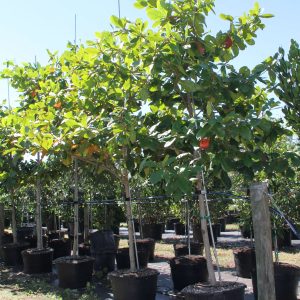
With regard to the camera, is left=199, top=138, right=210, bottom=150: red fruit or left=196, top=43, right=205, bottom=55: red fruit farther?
left=196, top=43, right=205, bottom=55: red fruit

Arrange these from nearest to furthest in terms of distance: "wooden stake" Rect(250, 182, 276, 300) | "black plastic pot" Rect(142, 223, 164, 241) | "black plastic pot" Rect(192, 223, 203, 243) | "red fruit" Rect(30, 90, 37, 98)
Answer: "wooden stake" Rect(250, 182, 276, 300) < "red fruit" Rect(30, 90, 37, 98) < "black plastic pot" Rect(192, 223, 203, 243) < "black plastic pot" Rect(142, 223, 164, 241)

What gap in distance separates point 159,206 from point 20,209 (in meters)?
5.02

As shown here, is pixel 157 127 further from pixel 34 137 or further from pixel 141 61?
pixel 34 137

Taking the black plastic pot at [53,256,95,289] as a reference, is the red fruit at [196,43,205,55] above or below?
above

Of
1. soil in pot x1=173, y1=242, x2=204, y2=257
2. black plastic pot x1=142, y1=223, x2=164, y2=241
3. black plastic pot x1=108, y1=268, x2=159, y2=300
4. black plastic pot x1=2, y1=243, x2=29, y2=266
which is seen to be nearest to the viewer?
black plastic pot x1=108, y1=268, x2=159, y2=300

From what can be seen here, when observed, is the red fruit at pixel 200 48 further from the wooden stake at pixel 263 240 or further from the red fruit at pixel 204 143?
the wooden stake at pixel 263 240

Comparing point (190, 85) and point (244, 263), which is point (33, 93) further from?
point (244, 263)

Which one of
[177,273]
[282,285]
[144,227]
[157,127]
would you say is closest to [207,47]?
[157,127]

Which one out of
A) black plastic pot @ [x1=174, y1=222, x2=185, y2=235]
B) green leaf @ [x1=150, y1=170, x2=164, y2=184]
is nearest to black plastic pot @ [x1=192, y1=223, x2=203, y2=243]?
black plastic pot @ [x1=174, y1=222, x2=185, y2=235]

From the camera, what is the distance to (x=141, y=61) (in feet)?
11.3

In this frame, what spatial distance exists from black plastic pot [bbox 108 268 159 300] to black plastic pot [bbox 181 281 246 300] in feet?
4.17

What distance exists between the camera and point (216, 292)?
11.6ft

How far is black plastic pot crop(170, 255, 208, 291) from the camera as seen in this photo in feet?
18.5

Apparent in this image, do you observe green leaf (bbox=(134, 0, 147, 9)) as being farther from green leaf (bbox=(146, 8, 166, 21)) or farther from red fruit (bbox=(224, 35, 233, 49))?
red fruit (bbox=(224, 35, 233, 49))
